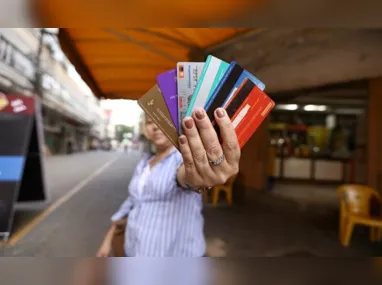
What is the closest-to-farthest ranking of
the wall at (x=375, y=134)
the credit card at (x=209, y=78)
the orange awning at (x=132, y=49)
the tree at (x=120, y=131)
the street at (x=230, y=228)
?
the credit card at (x=209, y=78) < the orange awning at (x=132, y=49) < the street at (x=230, y=228) < the wall at (x=375, y=134) < the tree at (x=120, y=131)

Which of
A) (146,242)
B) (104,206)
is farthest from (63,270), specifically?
(104,206)

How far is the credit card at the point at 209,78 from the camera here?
43 cm

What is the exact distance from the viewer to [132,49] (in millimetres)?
3217

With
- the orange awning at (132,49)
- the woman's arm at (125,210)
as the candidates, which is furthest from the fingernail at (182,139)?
the orange awning at (132,49)

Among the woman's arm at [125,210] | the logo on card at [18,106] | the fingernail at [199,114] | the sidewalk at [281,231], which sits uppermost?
the logo on card at [18,106]

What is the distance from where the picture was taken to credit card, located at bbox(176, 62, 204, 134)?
1.48ft

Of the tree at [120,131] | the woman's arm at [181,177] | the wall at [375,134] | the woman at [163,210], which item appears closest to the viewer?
the woman's arm at [181,177]

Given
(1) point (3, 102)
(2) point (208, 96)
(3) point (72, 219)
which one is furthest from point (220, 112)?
(3) point (72, 219)

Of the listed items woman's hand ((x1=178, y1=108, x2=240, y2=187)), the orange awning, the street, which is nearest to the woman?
woman's hand ((x1=178, y1=108, x2=240, y2=187))

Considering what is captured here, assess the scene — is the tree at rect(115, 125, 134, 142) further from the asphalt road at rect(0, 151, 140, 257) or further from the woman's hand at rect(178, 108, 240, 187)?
the woman's hand at rect(178, 108, 240, 187)

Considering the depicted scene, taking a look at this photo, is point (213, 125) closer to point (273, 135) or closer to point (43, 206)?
point (43, 206)

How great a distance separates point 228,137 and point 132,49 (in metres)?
2.98

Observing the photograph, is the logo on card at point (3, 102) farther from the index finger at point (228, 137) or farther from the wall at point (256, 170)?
the wall at point (256, 170)

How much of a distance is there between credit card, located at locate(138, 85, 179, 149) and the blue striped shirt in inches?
23.3
